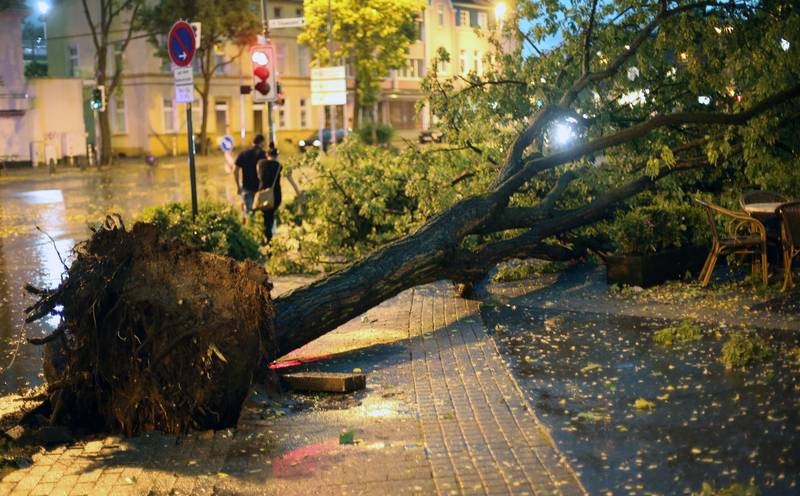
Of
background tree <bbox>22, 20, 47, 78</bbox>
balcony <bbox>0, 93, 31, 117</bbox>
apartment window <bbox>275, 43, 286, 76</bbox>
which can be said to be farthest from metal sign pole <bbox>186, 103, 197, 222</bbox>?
apartment window <bbox>275, 43, 286, 76</bbox>

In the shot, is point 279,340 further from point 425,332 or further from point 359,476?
point 359,476

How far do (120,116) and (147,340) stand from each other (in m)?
57.8

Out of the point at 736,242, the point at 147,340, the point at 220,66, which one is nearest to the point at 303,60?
the point at 220,66

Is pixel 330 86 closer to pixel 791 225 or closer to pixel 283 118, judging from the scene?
pixel 791 225

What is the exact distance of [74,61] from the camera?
64875mm

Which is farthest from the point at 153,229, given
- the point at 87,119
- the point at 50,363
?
the point at 87,119

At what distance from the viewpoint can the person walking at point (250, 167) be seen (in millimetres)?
18078

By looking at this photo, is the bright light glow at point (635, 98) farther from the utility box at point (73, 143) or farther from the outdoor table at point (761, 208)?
the utility box at point (73, 143)

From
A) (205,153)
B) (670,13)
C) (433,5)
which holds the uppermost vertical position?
(433,5)

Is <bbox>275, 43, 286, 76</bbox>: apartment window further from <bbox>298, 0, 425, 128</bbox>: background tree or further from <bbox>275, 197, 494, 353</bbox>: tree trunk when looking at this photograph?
<bbox>275, 197, 494, 353</bbox>: tree trunk

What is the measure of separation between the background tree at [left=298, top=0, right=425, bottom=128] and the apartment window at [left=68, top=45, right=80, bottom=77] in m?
15.4

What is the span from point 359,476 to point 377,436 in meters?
0.73

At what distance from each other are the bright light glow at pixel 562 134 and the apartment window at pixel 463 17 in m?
76.7

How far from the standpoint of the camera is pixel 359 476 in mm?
5695
